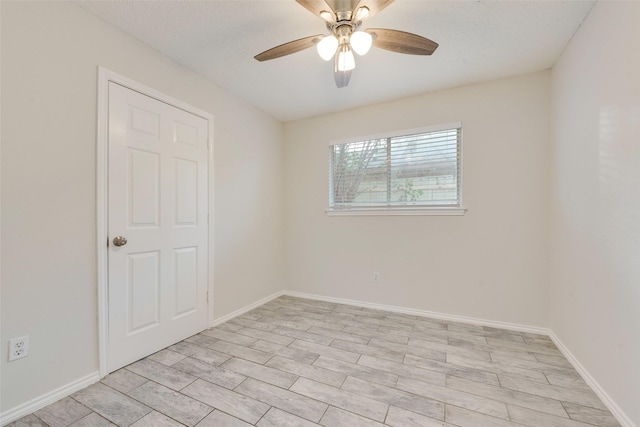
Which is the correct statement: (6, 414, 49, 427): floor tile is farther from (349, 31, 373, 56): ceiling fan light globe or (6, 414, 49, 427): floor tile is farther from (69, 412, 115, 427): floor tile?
(349, 31, 373, 56): ceiling fan light globe

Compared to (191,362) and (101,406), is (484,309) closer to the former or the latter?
(191,362)

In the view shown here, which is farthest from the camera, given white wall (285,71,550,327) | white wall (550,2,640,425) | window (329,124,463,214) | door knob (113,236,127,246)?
window (329,124,463,214)

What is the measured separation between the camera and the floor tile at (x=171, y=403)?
1.49 m

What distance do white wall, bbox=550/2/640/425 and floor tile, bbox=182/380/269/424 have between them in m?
1.94

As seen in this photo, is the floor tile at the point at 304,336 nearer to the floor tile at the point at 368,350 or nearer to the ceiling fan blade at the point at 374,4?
the floor tile at the point at 368,350

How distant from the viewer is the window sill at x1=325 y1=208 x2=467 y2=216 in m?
2.83

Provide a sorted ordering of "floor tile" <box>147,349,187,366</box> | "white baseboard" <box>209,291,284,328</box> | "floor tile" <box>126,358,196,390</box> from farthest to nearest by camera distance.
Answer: "white baseboard" <box>209,291,284,328</box>, "floor tile" <box>147,349,187,366</box>, "floor tile" <box>126,358,196,390</box>

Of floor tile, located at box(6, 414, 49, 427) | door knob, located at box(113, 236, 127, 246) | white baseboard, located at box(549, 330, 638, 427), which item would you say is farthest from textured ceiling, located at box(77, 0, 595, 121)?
floor tile, located at box(6, 414, 49, 427)

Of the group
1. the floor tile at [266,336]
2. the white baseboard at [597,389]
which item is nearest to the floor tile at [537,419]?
the white baseboard at [597,389]

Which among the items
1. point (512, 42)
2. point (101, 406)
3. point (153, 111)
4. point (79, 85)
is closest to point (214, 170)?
point (153, 111)

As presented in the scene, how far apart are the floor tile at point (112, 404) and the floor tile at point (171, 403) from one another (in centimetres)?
5

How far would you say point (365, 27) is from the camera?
76.0 inches

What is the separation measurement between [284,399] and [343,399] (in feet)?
1.16

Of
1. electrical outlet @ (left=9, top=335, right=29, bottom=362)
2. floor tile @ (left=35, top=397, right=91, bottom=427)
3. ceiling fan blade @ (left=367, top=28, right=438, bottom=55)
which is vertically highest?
ceiling fan blade @ (left=367, top=28, right=438, bottom=55)
